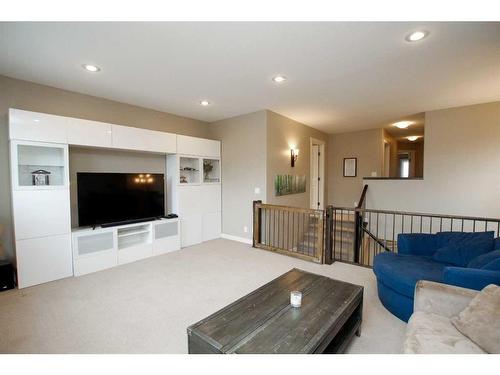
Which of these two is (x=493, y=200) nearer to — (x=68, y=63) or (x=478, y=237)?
(x=478, y=237)

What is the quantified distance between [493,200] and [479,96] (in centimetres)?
182

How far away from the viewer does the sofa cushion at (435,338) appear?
121 centimetres

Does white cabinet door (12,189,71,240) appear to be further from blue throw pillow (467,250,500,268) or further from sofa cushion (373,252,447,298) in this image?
blue throw pillow (467,250,500,268)

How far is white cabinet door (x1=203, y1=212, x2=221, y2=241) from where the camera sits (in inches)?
192

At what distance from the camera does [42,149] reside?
3.17m

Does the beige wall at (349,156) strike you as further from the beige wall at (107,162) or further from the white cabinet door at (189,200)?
the beige wall at (107,162)

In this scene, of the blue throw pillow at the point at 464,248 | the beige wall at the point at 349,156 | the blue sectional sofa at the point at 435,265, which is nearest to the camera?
the blue sectional sofa at the point at 435,265

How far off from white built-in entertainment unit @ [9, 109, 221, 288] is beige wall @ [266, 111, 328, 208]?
1.69 m

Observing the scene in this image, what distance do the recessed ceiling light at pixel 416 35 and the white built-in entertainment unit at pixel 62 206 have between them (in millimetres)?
3646

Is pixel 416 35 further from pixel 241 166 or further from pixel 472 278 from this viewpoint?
pixel 241 166

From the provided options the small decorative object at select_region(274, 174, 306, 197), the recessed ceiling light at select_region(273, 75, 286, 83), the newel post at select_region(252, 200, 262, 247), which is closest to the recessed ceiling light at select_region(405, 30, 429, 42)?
the recessed ceiling light at select_region(273, 75, 286, 83)

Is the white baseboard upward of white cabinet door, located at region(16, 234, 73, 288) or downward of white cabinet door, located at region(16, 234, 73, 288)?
downward

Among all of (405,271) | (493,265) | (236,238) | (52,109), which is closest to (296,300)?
(405,271)

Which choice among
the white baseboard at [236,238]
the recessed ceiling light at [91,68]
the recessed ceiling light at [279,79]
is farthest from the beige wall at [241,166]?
the recessed ceiling light at [91,68]
